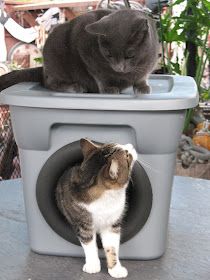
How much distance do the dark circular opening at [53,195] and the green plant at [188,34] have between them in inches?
47.4

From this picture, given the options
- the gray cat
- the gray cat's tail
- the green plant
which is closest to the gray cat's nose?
the gray cat

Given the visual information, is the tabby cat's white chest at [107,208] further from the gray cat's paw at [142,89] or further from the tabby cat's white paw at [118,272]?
the gray cat's paw at [142,89]

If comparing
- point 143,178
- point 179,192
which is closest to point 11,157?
point 179,192

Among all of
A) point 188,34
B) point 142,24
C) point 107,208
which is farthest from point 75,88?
point 188,34

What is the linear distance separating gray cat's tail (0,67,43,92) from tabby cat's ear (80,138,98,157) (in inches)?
13.6

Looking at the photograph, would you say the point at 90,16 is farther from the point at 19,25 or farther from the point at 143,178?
the point at 19,25

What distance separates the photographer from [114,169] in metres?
0.82

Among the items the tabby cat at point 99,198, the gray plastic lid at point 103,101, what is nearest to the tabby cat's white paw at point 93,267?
the tabby cat at point 99,198

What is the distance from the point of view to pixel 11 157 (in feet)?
5.85

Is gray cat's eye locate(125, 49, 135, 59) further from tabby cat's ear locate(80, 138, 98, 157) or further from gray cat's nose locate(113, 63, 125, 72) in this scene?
tabby cat's ear locate(80, 138, 98, 157)

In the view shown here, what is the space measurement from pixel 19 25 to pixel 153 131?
155 centimetres

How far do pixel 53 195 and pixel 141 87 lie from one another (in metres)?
0.30

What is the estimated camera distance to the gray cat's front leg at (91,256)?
911 mm

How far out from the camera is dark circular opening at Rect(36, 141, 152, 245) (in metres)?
0.93
